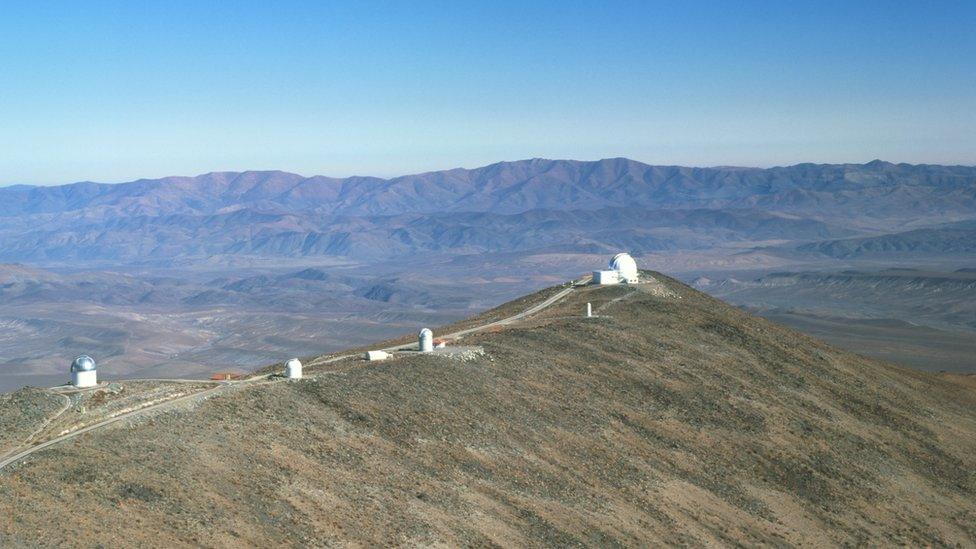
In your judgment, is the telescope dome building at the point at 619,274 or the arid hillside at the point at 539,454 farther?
the telescope dome building at the point at 619,274

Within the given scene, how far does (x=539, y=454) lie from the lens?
38.5m

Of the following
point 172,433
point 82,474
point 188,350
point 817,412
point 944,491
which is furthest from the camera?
point 188,350

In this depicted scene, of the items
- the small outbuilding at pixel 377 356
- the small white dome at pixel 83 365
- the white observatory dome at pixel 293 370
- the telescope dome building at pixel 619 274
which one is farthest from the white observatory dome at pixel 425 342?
the telescope dome building at pixel 619 274


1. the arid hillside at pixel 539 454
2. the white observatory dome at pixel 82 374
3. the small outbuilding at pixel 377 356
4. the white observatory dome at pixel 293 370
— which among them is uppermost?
the white observatory dome at pixel 82 374

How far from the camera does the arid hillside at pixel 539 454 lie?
1083 inches

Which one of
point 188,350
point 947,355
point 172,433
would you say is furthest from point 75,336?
point 172,433

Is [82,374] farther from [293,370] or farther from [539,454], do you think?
[539,454]

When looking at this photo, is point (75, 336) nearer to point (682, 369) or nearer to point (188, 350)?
point (188, 350)

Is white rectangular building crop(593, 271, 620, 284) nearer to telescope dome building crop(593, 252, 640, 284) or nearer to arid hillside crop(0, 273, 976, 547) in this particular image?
telescope dome building crop(593, 252, 640, 284)

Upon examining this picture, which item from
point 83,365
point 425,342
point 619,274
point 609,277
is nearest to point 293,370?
point 83,365

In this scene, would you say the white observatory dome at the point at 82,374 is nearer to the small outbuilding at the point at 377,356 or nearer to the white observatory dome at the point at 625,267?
the small outbuilding at the point at 377,356

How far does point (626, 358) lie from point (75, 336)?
156117 mm

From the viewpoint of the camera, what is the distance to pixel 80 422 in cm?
3222

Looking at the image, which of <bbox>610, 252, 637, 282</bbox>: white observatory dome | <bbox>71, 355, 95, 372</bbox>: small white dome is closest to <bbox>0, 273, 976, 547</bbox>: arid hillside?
<bbox>71, 355, 95, 372</bbox>: small white dome
